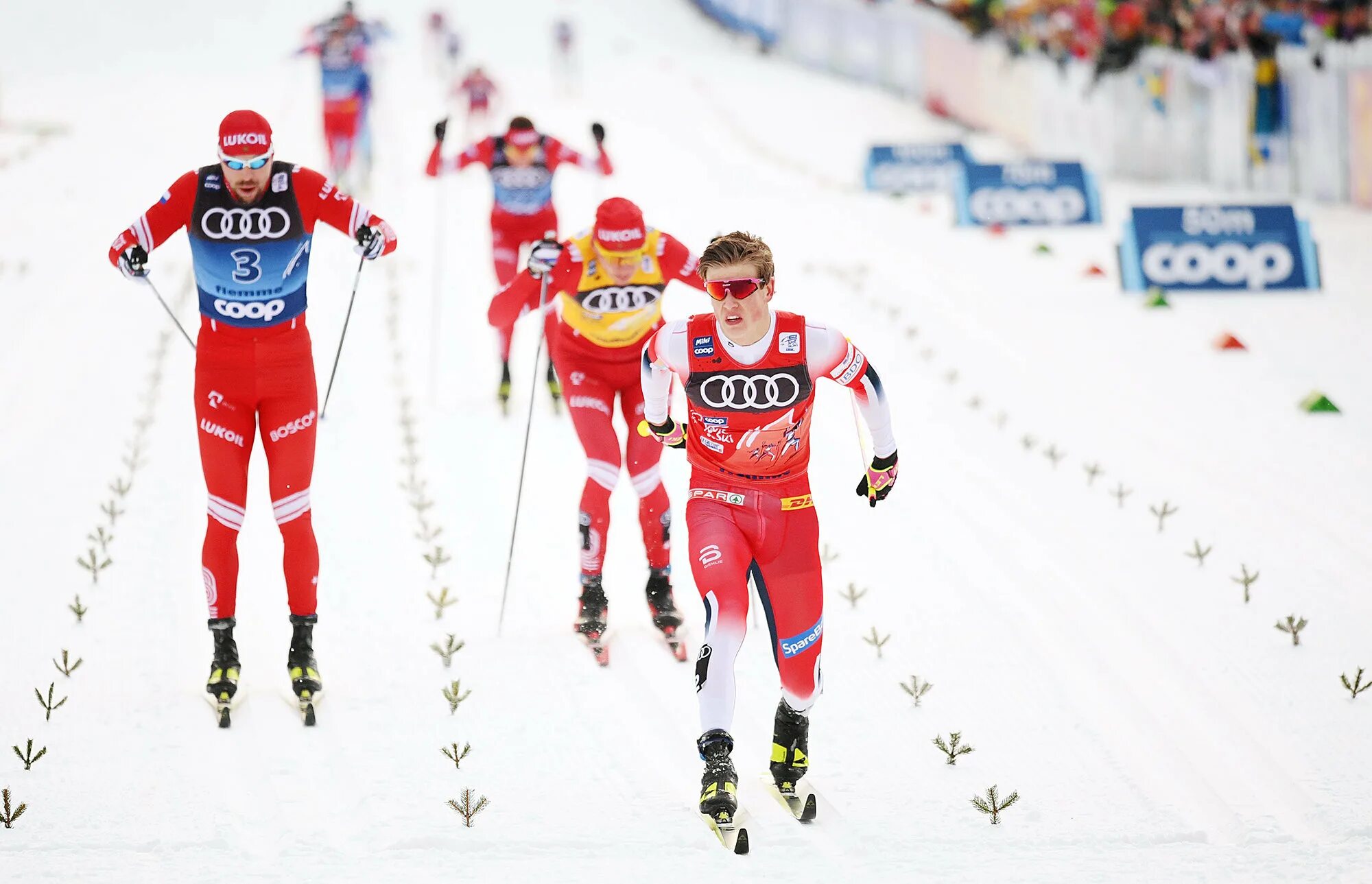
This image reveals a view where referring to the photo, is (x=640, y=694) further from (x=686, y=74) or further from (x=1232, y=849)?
(x=686, y=74)

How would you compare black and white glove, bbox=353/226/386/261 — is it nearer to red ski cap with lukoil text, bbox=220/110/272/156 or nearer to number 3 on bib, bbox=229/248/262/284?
number 3 on bib, bbox=229/248/262/284

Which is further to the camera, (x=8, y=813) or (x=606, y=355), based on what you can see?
(x=606, y=355)

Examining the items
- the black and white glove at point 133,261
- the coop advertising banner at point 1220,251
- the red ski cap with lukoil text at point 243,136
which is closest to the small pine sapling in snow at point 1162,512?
the red ski cap with lukoil text at point 243,136

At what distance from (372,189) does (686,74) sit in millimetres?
17268

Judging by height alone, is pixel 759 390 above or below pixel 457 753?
above

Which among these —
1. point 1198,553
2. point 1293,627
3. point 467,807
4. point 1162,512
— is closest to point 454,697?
point 467,807

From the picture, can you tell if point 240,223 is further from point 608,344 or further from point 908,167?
point 908,167

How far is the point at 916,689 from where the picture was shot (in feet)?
20.4

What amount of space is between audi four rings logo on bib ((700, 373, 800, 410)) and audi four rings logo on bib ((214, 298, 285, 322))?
1979 millimetres

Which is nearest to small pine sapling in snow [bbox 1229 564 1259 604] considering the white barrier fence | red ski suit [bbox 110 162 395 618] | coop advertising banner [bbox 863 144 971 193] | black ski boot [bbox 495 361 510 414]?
red ski suit [bbox 110 162 395 618]

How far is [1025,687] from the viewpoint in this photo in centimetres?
632

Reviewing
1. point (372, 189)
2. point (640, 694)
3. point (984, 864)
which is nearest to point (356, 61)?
point (372, 189)

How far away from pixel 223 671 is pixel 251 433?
3.10ft

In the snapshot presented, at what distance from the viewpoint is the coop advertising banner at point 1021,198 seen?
18406 mm
